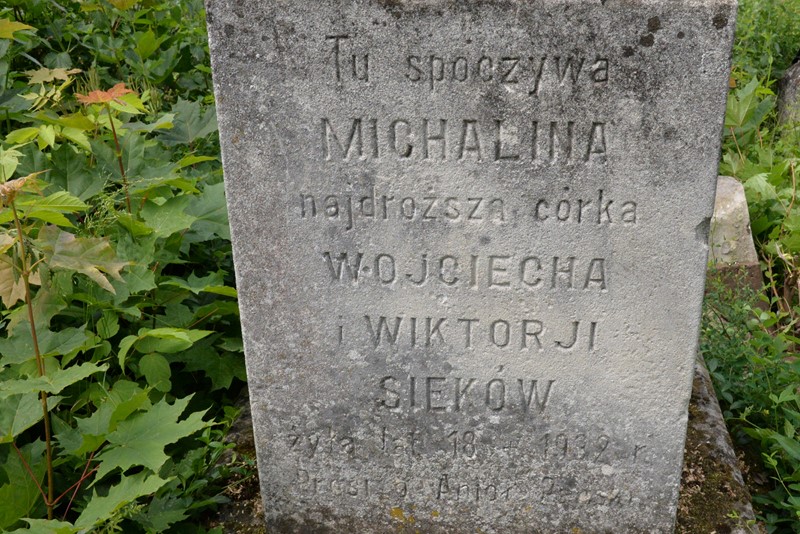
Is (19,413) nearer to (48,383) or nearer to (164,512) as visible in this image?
(48,383)

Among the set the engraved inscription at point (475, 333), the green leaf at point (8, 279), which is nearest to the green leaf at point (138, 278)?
the green leaf at point (8, 279)

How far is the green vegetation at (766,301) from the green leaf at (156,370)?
1.88 m

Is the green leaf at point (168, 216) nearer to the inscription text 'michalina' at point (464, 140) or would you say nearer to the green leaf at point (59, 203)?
the green leaf at point (59, 203)

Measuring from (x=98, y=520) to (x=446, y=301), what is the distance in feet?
3.23

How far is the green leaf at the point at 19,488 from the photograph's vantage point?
82.0 inches

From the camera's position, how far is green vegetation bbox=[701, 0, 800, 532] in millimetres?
2604

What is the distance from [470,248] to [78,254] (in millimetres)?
1008

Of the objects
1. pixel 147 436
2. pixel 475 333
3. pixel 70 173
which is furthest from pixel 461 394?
pixel 70 173

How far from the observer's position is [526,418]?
86.4 inches

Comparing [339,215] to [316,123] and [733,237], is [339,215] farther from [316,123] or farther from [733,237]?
[733,237]

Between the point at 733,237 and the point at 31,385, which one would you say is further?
the point at 733,237

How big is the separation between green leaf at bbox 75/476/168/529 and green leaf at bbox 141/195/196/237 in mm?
959

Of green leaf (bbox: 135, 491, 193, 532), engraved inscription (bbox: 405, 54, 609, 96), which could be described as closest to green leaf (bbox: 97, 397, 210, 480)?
green leaf (bbox: 135, 491, 193, 532)

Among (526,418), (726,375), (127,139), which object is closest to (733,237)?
(726,375)
